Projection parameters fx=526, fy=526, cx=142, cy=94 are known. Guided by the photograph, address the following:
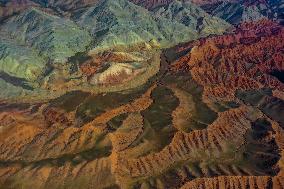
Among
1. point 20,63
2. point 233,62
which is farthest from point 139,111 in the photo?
point 20,63

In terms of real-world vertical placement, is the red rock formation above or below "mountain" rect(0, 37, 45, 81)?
above

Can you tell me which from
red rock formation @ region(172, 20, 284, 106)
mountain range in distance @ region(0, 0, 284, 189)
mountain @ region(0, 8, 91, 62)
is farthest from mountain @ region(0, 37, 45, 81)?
red rock formation @ region(172, 20, 284, 106)

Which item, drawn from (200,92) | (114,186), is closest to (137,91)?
(200,92)

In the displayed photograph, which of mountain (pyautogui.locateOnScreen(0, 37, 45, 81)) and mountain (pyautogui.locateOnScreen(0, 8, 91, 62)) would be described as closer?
mountain (pyautogui.locateOnScreen(0, 37, 45, 81))

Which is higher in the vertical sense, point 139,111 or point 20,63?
point 139,111

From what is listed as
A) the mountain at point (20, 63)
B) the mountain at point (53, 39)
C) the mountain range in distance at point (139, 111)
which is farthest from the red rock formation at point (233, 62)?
the mountain at point (20, 63)

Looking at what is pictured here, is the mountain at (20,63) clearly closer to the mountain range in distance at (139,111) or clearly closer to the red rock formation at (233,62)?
the mountain range in distance at (139,111)

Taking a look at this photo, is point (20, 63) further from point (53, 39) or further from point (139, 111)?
point (139, 111)

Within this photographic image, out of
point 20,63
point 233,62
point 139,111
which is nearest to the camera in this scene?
point 139,111

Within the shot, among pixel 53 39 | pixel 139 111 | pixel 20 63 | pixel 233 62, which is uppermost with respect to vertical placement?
pixel 139 111

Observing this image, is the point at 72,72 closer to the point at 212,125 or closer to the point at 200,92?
the point at 200,92

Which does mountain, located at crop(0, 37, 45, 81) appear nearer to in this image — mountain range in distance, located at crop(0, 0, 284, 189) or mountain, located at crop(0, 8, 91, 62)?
mountain range in distance, located at crop(0, 0, 284, 189)
